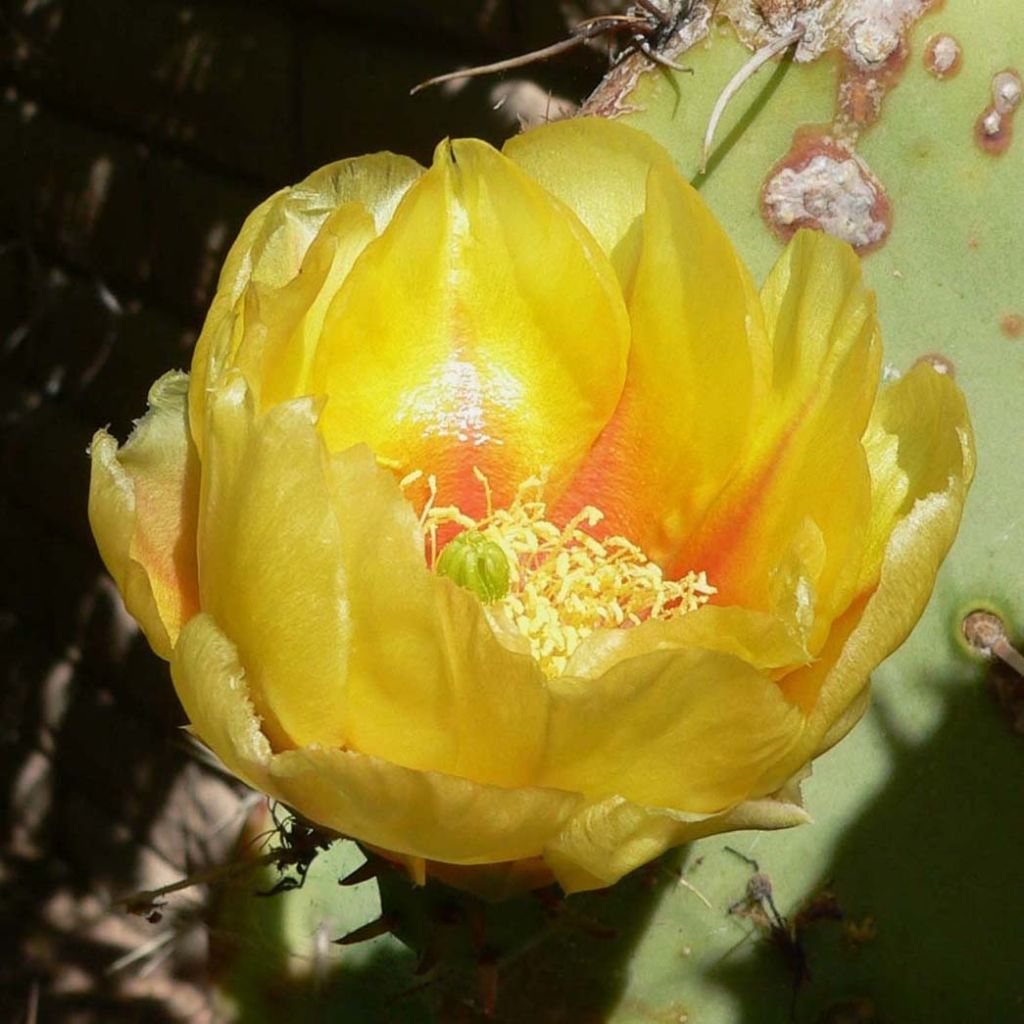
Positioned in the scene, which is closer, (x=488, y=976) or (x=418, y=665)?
(x=418, y=665)

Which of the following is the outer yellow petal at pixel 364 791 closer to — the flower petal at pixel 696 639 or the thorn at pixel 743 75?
the flower petal at pixel 696 639

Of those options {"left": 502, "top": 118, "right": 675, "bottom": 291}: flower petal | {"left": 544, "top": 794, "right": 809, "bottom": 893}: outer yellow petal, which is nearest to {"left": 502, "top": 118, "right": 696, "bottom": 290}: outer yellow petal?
{"left": 502, "top": 118, "right": 675, "bottom": 291}: flower petal

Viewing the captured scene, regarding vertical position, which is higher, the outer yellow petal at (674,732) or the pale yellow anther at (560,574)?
the outer yellow petal at (674,732)

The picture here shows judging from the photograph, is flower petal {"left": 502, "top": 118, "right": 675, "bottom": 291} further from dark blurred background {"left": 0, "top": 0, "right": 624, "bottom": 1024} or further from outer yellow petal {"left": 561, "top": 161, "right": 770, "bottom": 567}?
dark blurred background {"left": 0, "top": 0, "right": 624, "bottom": 1024}

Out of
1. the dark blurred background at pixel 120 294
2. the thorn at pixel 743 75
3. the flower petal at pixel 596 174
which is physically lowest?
the dark blurred background at pixel 120 294

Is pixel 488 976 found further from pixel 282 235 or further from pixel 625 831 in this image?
pixel 282 235

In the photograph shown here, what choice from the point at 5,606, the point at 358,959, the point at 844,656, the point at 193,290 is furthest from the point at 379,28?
the point at 5,606

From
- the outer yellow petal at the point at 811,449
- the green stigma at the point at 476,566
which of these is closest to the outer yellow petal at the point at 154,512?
the green stigma at the point at 476,566

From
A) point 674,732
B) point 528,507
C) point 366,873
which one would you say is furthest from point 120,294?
point 674,732
